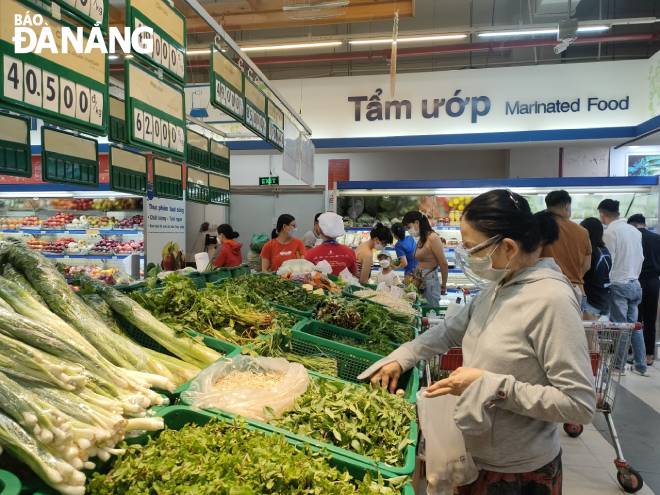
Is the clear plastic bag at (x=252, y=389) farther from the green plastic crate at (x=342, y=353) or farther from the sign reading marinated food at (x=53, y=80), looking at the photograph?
the sign reading marinated food at (x=53, y=80)

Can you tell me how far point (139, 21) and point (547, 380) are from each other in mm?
2848

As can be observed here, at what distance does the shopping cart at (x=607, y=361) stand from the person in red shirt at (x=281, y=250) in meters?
3.01

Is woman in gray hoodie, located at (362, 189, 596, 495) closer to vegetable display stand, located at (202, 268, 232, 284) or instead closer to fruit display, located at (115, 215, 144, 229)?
vegetable display stand, located at (202, 268, 232, 284)

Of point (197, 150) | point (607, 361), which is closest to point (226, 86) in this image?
point (197, 150)

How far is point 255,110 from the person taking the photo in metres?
4.88

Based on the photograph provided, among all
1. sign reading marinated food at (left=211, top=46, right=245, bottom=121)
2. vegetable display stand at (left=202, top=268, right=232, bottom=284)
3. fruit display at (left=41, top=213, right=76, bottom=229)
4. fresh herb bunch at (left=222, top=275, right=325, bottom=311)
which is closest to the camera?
fresh herb bunch at (left=222, top=275, right=325, bottom=311)

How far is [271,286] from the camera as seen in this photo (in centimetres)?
400

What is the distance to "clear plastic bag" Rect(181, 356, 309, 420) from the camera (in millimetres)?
1796

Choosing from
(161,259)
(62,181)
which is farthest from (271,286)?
(161,259)

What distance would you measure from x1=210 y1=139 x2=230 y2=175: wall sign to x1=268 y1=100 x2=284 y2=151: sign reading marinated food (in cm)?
88

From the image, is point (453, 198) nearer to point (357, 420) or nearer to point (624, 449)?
point (624, 449)

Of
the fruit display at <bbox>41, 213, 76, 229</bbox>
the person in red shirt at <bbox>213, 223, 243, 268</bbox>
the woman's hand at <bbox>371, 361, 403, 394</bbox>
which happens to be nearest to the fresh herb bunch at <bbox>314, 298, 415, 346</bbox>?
the woman's hand at <bbox>371, 361, 403, 394</bbox>

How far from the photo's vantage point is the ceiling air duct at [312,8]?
4.69m

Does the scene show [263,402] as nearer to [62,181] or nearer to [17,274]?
[17,274]
